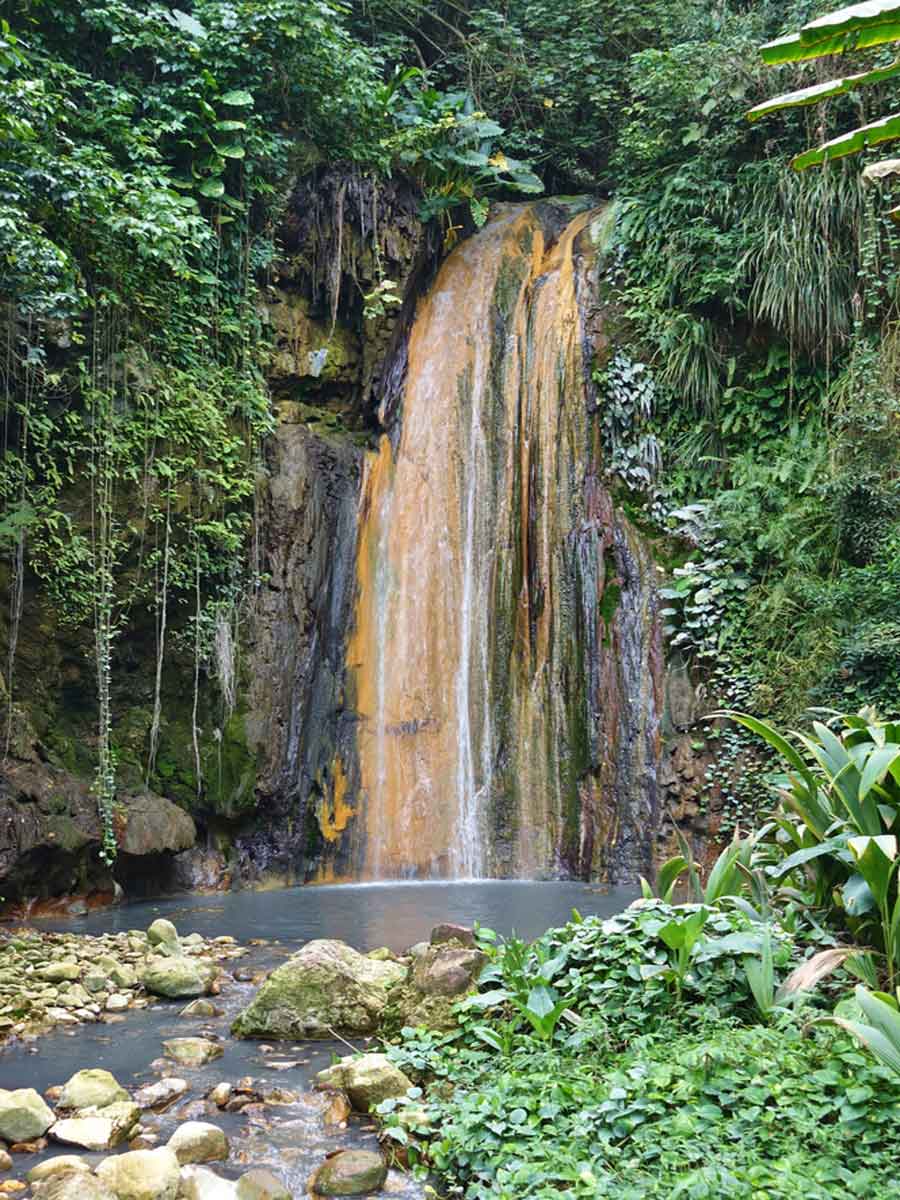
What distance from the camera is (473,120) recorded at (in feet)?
39.5

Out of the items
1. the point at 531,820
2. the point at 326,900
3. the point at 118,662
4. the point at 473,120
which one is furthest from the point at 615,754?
the point at 473,120

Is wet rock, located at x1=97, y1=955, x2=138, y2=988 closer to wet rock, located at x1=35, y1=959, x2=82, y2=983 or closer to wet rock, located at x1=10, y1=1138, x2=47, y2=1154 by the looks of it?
wet rock, located at x1=35, y1=959, x2=82, y2=983

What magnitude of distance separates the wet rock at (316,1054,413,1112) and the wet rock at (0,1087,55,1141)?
3.47ft

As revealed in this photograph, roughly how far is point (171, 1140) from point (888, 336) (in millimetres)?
8966

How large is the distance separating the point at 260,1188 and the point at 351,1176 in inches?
12.3

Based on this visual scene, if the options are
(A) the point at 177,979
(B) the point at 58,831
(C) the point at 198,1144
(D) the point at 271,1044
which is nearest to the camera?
(C) the point at 198,1144

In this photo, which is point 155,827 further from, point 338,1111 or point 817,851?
point 817,851

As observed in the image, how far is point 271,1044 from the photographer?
451cm

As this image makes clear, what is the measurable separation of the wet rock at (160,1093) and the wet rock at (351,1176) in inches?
35.5

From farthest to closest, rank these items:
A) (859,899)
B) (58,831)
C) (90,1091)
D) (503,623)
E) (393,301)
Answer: (393,301)
(503,623)
(58,831)
(90,1091)
(859,899)

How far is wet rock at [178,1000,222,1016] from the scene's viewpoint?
498 cm

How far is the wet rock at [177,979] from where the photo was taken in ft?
17.4

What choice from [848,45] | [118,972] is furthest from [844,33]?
[118,972]

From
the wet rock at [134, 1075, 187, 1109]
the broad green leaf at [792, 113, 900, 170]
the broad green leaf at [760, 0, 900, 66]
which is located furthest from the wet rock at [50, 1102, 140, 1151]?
the broad green leaf at [760, 0, 900, 66]
